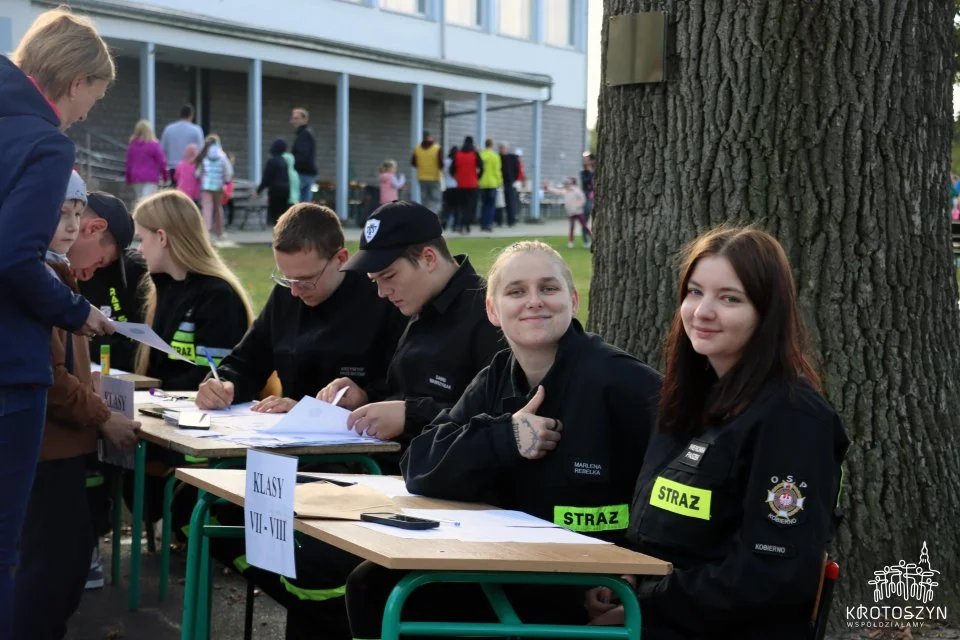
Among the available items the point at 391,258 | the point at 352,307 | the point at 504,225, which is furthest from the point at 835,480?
the point at 504,225

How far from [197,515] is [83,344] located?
1167 millimetres

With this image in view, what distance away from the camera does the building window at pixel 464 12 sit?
31.3 meters

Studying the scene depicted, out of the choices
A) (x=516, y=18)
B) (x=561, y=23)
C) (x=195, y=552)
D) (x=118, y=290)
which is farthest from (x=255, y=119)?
(x=195, y=552)

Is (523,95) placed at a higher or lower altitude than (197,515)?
higher

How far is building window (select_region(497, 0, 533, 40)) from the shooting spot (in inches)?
1296

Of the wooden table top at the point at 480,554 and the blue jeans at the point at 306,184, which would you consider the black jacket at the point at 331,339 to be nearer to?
the wooden table top at the point at 480,554

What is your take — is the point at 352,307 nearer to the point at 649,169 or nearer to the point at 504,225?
the point at 649,169

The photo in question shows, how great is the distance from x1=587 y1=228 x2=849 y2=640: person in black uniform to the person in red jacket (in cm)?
2044

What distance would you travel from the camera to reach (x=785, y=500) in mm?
2650

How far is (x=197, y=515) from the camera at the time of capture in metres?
3.54

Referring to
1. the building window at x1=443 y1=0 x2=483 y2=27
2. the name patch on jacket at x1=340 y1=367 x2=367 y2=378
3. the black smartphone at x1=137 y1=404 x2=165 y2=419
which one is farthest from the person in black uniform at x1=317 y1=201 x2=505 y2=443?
the building window at x1=443 y1=0 x2=483 y2=27

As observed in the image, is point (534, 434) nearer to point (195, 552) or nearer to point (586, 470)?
point (586, 470)

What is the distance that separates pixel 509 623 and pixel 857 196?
2.39 meters

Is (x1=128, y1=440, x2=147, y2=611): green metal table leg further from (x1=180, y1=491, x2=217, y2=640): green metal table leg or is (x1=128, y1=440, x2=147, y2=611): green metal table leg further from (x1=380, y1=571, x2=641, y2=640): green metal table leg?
(x1=380, y1=571, x2=641, y2=640): green metal table leg
